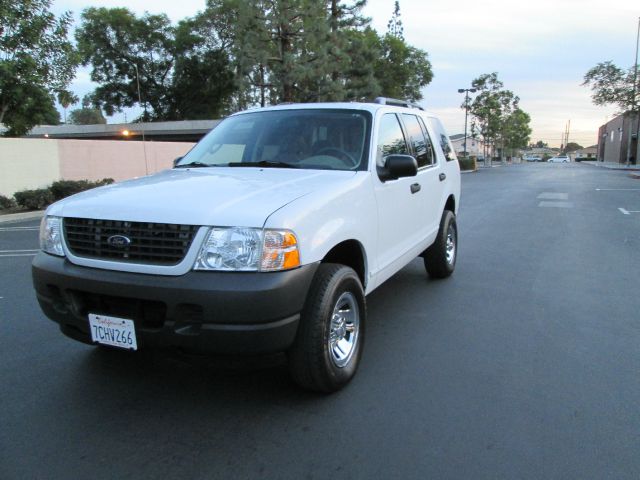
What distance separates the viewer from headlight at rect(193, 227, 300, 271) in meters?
2.72

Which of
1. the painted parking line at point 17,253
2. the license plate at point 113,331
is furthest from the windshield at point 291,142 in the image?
the painted parking line at point 17,253

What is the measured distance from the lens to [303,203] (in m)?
2.98

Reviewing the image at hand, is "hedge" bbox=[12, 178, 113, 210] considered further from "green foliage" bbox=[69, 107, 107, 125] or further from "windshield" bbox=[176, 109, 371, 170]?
"green foliage" bbox=[69, 107, 107, 125]

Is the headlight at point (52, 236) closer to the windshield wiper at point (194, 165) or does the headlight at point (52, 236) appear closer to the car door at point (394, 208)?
A: the windshield wiper at point (194, 165)

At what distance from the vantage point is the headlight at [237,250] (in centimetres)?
272

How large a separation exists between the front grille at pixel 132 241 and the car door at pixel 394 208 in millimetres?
1667

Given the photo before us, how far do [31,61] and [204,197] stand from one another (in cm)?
1376

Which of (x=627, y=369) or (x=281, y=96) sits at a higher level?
(x=281, y=96)

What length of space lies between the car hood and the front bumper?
0.31 meters

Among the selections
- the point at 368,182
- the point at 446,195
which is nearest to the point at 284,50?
the point at 446,195

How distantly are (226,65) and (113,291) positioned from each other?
5143 cm

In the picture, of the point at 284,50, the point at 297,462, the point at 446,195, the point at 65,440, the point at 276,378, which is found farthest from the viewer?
the point at 284,50

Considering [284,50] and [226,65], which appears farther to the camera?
[226,65]

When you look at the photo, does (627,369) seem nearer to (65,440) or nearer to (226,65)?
(65,440)
